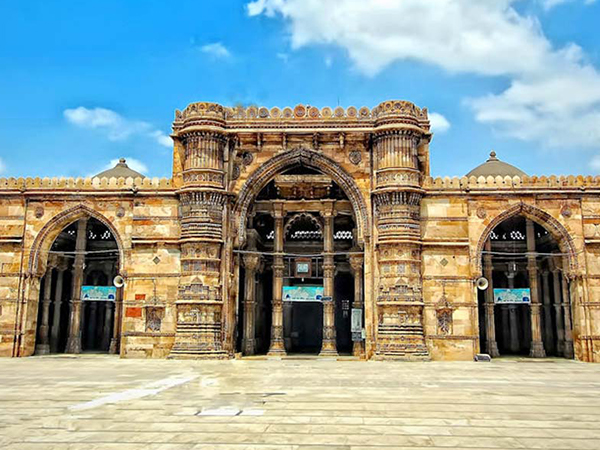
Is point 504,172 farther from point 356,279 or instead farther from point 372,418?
point 372,418

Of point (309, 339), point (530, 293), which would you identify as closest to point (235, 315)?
point (309, 339)

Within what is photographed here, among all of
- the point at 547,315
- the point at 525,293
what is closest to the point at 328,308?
the point at 525,293

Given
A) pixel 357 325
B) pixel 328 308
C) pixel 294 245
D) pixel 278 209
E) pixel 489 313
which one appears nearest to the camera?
pixel 357 325

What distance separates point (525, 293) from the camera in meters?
24.2

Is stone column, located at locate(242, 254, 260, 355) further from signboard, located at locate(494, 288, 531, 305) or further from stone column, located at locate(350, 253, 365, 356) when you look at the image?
signboard, located at locate(494, 288, 531, 305)

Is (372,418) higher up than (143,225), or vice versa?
(143,225)

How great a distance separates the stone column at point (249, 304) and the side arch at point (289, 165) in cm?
200

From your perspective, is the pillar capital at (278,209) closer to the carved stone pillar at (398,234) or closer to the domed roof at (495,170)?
the carved stone pillar at (398,234)

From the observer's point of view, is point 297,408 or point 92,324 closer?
point 297,408

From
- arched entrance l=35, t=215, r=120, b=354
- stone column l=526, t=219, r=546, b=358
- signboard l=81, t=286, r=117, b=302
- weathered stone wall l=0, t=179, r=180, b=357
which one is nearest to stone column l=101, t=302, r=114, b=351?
arched entrance l=35, t=215, r=120, b=354

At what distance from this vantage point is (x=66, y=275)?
29.5m

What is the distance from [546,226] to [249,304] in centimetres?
1319

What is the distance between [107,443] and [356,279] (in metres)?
18.4

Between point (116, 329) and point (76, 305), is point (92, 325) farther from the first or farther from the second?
point (116, 329)
